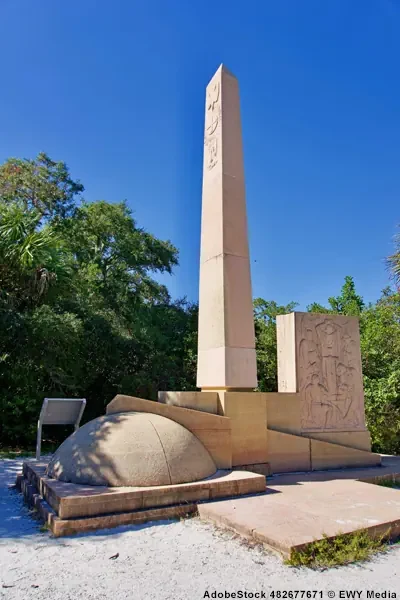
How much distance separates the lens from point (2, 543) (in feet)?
13.2

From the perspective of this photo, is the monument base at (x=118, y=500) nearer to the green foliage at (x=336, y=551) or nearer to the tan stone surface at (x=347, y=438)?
the green foliage at (x=336, y=551)

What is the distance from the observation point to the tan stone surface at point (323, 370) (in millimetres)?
8148

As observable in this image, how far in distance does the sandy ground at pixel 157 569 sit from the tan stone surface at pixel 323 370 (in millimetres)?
4311

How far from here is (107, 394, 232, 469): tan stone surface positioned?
20.5ft

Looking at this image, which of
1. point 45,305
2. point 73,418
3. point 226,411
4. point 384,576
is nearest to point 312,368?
point 226,411

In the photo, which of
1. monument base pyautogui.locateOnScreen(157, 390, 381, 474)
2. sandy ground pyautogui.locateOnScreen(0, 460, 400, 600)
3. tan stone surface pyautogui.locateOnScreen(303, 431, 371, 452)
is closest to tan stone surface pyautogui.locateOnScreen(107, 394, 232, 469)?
monument base pyautogui.locateOnScreen(157, 390, 381, 474)

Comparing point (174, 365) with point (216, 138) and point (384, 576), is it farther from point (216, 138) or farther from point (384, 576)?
point (384, 576)

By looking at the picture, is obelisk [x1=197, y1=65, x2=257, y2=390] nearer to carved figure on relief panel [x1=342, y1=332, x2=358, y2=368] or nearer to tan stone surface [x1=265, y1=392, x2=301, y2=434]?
tan stone surface [x1=265, y1=392, x2=301, y2=434]

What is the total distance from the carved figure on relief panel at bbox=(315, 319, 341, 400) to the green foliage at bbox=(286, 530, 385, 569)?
4.63 m

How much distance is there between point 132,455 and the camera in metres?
5.17

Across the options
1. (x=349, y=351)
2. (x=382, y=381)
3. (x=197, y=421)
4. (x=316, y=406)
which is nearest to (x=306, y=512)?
(x=197, y=421)

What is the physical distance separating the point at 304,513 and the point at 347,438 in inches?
163

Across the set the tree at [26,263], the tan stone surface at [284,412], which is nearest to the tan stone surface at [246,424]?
the tan stone surface at [284,412]

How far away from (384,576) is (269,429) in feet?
13.4
